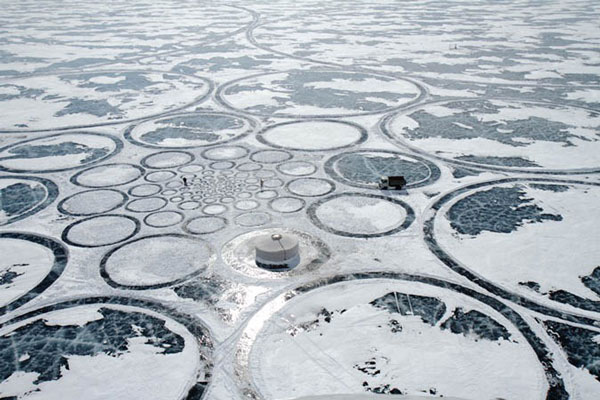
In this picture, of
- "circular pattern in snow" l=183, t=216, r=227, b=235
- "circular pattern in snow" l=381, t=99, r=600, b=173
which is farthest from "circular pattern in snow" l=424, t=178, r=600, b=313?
"circular pattern in snow" l=183, t=216, r=227, b=235

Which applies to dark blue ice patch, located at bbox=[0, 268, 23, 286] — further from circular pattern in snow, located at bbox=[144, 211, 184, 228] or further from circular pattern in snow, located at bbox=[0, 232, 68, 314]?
circular pattern in snow, located at bbox=[144, 211, 184, 228]

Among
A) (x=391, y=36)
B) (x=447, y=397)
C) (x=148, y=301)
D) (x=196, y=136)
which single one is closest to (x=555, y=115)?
(x=196, y=136)

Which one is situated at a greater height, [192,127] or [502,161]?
[502,161]

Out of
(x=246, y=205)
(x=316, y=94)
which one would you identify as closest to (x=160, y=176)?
(x=246, y=205)

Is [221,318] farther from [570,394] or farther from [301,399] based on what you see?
[570,394]

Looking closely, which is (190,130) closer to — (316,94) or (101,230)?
(316,94)

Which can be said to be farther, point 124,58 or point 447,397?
point 124,58
